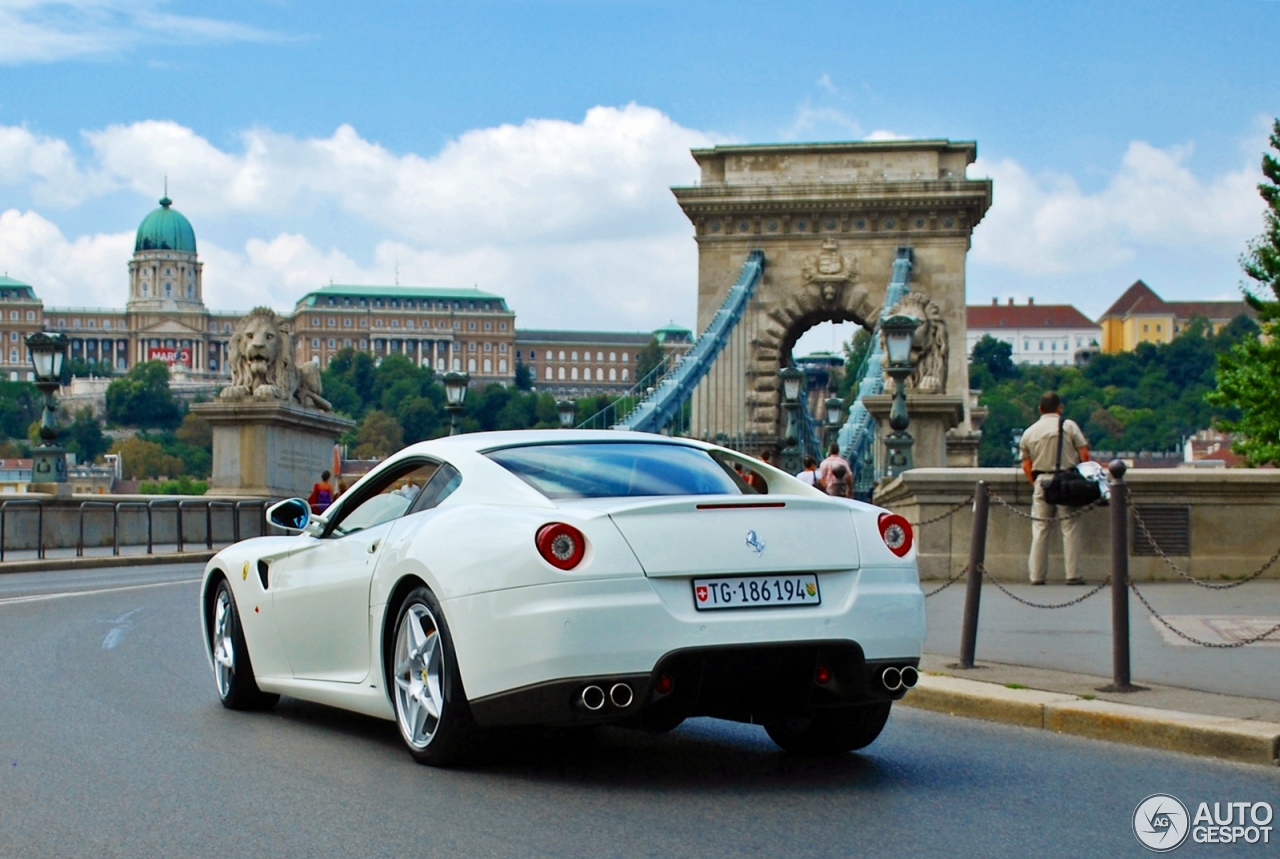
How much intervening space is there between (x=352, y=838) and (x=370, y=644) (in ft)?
5.59

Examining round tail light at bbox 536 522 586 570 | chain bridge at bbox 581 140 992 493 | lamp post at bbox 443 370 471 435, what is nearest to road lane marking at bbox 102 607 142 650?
round tail light at bbox 536 522 586 570

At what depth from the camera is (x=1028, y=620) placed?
1192 cm

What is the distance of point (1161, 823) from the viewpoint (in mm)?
5574

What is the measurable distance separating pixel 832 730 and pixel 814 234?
43828mm

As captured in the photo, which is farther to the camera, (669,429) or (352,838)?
(669,429)

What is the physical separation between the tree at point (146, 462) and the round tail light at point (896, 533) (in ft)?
465

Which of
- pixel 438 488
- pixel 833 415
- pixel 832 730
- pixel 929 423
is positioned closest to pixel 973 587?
pixel 832 730

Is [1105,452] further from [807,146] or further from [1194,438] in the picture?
[807,146]

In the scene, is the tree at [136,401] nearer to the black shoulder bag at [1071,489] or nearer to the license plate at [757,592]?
the black shoulder bag at [1071,489]

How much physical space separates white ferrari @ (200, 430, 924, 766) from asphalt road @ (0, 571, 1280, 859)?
0.26 m

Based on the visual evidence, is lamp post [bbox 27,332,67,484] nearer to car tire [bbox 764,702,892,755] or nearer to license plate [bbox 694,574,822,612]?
car tire [bbox 764,702,892,755]

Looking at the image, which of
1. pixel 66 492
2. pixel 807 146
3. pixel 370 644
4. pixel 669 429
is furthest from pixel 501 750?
pixel 807 146

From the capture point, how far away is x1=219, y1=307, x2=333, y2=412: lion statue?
101ft

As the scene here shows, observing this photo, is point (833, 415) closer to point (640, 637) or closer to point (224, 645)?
point (224, 645)
